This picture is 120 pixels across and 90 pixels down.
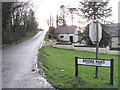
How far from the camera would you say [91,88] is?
17.0 feet

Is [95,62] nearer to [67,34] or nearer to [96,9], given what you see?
[96,9]

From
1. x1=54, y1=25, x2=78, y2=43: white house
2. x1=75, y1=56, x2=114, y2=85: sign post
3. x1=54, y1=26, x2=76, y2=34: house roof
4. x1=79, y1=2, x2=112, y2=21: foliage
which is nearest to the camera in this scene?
x1=75, y1=56, x2=114, y2=85: sign post

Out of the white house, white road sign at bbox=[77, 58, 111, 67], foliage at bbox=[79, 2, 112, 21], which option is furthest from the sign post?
the white house

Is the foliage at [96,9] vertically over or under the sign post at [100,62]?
over

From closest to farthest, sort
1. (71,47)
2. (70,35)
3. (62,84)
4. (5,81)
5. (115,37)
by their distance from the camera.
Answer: (62,84) → (5,81) → (71,47) → (115,37) → (70,35)

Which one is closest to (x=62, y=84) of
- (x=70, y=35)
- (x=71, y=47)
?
(x=71, y=47)

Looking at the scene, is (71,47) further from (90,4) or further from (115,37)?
(115,37)

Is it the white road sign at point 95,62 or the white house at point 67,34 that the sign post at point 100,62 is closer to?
the white road sign at point 95,62

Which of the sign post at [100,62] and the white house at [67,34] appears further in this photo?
the white house at [67,34]

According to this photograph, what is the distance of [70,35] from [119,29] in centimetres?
1388

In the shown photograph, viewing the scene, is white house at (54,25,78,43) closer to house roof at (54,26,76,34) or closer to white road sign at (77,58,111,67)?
house roof at (54,26,76,34)

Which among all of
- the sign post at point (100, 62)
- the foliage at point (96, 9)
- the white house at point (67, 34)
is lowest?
the sign post at point (100, 62)

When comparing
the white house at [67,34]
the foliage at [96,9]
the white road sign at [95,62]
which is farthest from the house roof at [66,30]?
the white road sign at [95,62]

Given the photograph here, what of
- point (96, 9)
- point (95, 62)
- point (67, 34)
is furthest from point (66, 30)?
point (95, 62)
